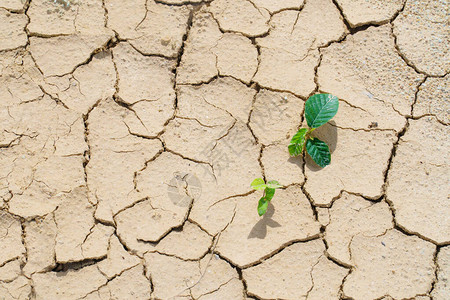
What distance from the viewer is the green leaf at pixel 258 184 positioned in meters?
2.75

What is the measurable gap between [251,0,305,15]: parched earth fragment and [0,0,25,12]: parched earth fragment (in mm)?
1725

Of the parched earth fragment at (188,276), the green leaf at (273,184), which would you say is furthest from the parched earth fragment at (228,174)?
the parched earth fragment at (188,276)

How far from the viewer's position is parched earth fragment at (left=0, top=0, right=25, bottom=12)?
126 inches

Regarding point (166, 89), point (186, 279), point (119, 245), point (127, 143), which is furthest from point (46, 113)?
point (186, 279)

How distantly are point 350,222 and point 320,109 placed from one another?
76 cm

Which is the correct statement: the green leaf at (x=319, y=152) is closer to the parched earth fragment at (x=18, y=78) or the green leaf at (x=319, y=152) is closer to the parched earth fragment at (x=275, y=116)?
the parched earth fragment at (x=275, y=116)

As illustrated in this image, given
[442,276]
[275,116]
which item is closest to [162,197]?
[275,116]

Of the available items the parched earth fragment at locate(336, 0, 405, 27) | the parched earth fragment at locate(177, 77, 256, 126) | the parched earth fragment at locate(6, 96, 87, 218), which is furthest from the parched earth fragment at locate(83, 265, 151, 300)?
the parched earth fragment at locate(336, 0, 405, 27)

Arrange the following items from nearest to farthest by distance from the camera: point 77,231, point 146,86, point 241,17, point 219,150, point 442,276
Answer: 1. point 442,276
2. point 77,231
3. point 219,150
4. point 146,86
5. point 241,17

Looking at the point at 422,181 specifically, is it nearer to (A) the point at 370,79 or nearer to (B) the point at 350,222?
(B) the point at 350,222

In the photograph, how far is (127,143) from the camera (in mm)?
2955

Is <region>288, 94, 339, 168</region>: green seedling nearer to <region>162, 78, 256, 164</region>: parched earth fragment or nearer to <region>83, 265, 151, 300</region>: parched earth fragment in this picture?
<region>162, 78, 256, 164</region>: parched earth fragment

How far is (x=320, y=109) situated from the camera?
284 cm

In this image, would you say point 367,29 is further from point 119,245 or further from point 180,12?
point 119,245
